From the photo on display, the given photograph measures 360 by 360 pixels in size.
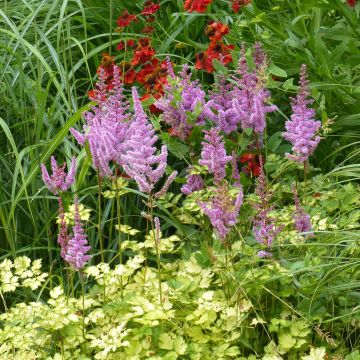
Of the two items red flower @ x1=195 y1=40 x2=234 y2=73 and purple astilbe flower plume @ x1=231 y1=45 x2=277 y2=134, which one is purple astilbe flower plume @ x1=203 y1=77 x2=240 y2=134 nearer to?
purple astilbe flower plume @ x1=231 y1=45 x2=277 y2=134

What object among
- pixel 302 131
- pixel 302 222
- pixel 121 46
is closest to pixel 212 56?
pixel 121 46

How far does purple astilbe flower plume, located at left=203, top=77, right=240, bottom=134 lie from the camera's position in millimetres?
2803

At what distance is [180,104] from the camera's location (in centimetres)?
274

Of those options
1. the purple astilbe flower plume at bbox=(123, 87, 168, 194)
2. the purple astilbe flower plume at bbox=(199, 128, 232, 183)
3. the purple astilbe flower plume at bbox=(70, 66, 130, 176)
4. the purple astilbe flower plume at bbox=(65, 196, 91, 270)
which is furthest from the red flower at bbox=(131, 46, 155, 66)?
the purple astilbe flower plume at bbox=(65, 196, 91, 270)

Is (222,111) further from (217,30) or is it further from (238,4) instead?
(238,4)

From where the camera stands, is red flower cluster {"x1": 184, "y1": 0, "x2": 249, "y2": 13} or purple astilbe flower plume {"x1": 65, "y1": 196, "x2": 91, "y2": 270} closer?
purple astilbe flower plume {"x1": 65, "y1": 196, "x2": 91, "y2": 270}

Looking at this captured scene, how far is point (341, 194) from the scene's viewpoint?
8.57 feet

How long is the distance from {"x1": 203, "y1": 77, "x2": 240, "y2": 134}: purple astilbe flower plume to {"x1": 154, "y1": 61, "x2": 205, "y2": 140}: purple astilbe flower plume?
4 cm

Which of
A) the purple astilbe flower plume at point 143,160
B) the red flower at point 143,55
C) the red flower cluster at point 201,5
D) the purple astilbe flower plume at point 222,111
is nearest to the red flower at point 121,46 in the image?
the red flower at point 143,55

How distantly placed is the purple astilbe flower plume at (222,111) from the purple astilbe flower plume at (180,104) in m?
0.04

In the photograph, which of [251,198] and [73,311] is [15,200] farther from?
[251,198]

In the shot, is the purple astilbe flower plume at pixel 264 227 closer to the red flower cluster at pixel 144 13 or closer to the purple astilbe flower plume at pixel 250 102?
the purple astilbe flower plume at pixel 250 102

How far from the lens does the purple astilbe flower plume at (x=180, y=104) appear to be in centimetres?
274

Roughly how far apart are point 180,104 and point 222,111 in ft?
0.54
